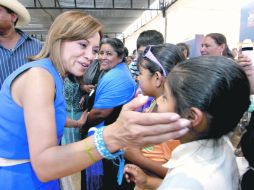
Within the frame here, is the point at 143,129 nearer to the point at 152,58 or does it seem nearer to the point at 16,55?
the point at 152,58

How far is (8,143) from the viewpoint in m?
0.89

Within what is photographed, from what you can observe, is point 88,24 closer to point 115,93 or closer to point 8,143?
point 8,143

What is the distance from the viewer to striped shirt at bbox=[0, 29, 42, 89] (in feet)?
6.53

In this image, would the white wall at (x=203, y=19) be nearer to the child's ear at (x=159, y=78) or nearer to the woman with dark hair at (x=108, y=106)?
the woman with dark hair at (x=108, y=106)

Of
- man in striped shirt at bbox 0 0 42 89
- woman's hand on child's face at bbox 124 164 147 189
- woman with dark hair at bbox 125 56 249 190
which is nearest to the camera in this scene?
woman with dark hair at bbox 125 56 249 190

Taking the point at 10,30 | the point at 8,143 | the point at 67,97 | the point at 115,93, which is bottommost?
the point at 67,97

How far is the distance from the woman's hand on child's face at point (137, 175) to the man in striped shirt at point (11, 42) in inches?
51.2

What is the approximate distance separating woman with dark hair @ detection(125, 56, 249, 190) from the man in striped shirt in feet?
5.01

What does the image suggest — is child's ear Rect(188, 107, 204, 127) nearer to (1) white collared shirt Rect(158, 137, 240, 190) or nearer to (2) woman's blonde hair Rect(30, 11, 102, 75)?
(1) white collared shirt Rect(158, 137, 240, 190)

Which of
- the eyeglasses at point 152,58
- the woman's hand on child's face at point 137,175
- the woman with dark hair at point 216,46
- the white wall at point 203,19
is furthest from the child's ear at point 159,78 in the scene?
the white wall at point 203,19

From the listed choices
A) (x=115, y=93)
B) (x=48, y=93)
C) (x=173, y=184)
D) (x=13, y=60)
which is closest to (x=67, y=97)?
(x=13, y=60)

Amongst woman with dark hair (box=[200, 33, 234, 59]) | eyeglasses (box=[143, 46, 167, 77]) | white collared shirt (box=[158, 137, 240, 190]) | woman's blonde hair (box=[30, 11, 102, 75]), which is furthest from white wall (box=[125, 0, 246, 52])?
white collared shirt (box=[158, 137, 240, 190])

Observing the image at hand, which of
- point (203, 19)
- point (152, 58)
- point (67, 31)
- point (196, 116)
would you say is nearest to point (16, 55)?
point (152, 58)

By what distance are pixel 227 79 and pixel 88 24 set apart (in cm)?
54
